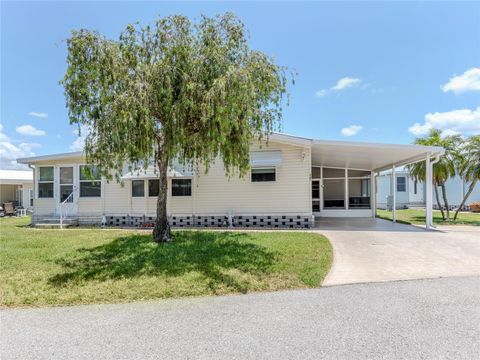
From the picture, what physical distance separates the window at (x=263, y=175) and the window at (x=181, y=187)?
2.79 metres

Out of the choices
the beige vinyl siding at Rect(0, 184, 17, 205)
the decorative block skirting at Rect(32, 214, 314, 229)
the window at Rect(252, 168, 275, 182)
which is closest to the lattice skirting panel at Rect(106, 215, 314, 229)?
the decorative block skirting at Rect(32, 214, 314, 229)

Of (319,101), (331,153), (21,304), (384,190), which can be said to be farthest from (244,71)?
(384,190)

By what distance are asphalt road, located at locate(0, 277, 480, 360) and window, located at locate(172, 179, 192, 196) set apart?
28.1 feet

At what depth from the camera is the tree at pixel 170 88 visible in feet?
20.1

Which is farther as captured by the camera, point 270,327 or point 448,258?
point 448,258

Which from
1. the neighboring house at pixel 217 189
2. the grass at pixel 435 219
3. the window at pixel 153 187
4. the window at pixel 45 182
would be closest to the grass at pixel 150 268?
the neighboring house at pixel 217 189

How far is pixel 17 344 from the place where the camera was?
3193 mm

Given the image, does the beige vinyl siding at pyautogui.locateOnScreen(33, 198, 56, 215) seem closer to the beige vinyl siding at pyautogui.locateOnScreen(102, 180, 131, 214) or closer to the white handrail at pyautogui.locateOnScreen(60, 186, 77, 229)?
the white handrail at pyautogui.locateOnScreen(60, 186, 77, 229)

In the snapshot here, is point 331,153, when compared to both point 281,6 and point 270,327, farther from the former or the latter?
point 270,327

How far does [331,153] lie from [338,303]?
8710 mm

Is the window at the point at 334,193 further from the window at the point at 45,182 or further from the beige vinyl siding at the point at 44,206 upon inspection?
the window at the point at 45,182

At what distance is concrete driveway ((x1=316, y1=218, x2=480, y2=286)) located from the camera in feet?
18.5

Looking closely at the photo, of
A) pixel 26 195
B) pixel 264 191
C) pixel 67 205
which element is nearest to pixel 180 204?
pixel 264 191

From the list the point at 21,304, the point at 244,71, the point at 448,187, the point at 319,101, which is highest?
the point at 319,101
